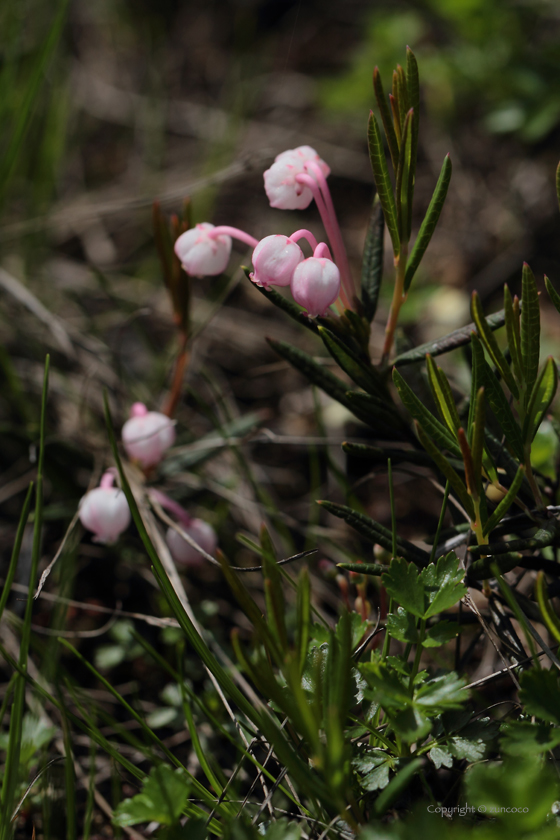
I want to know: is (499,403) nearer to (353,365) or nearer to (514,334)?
(514,334)

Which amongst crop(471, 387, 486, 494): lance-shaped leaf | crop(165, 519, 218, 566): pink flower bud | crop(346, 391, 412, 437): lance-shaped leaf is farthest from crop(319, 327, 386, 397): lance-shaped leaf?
crop(165, 519, 218, 566): pink flower bud

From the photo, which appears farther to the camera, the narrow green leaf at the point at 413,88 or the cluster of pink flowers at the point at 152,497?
the cluster of pink flowers at the point at 152,497

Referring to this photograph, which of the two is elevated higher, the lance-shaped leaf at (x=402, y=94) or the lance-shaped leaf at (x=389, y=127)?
the lance-shaped leaf at (x=402, y=94)

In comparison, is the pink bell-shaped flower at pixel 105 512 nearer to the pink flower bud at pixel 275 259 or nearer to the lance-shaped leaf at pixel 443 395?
the pink flower bud at pixel 275 259

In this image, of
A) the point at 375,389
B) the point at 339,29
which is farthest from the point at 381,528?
the point at 339,29

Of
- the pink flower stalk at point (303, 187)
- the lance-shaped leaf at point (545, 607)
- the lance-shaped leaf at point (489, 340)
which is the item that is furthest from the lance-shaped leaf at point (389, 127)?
the lance-shaped leaf at point (545, 607)

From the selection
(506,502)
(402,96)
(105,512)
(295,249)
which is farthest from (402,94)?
(105,512)

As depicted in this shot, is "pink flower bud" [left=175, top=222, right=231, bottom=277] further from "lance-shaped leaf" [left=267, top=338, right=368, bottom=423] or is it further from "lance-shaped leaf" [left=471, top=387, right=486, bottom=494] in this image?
"lance-shaped leaf" [left=471, top=387, right=486, bottom=494]
